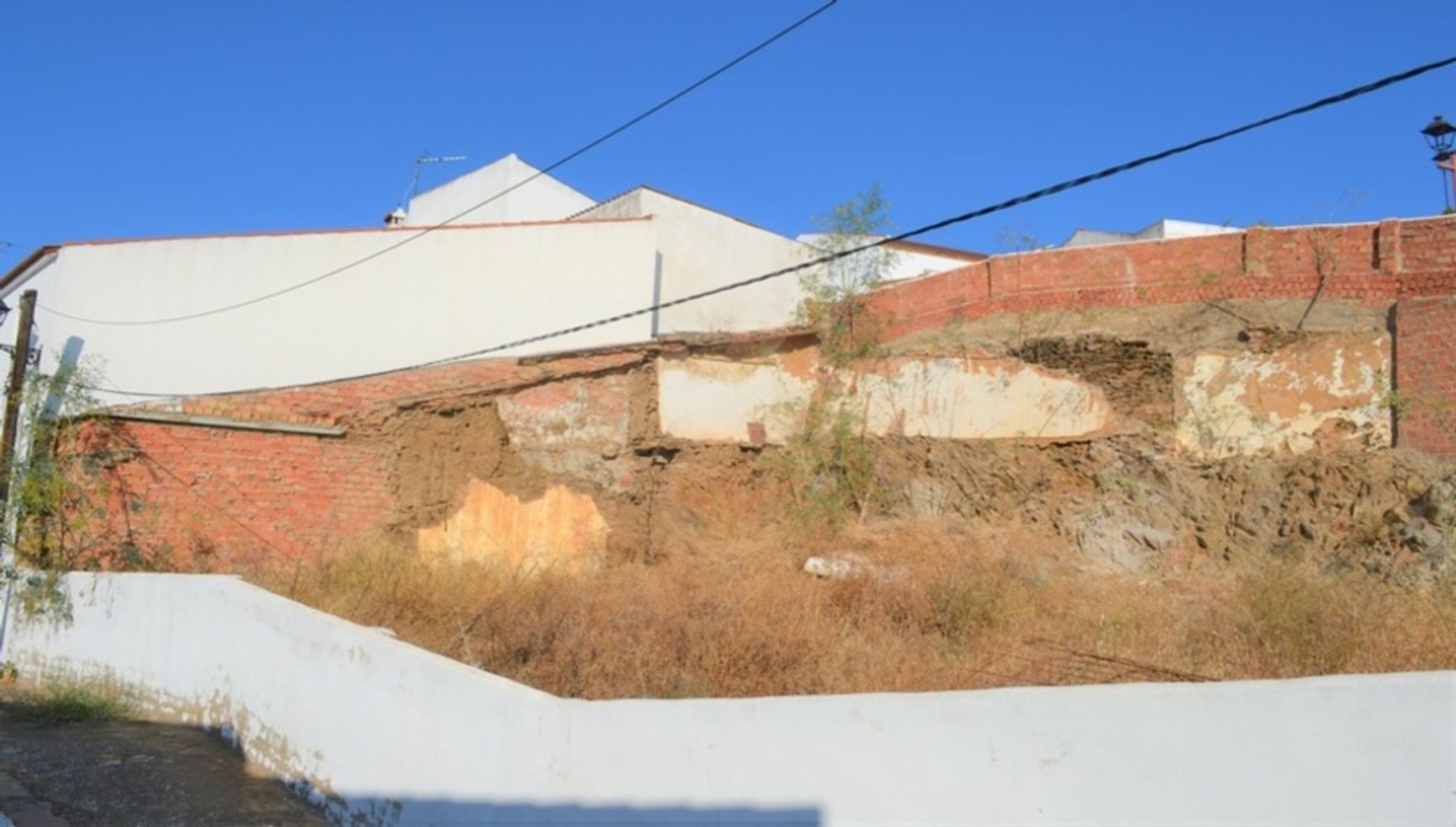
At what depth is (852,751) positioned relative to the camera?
4.78 metres

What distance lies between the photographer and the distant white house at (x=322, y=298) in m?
15.4

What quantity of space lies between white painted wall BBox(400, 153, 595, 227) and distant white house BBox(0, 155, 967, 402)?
4298 millimetres

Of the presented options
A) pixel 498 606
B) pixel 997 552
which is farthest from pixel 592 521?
pixel 997 552

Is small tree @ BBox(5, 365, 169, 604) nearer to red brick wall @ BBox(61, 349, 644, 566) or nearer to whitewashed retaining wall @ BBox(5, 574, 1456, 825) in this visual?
red brick wall @ BBox(61, 349, 644, 566)

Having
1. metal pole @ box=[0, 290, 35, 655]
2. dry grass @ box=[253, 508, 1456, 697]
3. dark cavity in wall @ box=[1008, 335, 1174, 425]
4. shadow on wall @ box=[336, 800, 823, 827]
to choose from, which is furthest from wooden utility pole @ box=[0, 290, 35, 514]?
dark cavity in wall @ box=[1008, 335, 1174, 425]

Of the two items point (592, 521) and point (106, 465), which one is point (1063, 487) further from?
point (106, 465)

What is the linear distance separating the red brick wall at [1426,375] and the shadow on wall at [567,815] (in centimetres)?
856

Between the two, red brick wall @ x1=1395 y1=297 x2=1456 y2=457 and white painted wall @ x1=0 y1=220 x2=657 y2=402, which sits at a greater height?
white painted wall @ x1=0 y1=220 x2=657 y2=402

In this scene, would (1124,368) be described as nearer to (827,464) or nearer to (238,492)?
(827,464)

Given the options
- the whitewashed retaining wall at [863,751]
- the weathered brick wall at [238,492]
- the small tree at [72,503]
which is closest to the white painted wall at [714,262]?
the weathered brick wall at [238,492]

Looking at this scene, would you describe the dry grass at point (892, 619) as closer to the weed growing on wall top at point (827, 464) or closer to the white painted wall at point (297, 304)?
the weed growing on wall top at point (827, 464)

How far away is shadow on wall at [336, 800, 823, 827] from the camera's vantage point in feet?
16.1

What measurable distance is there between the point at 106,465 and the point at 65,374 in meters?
1.52

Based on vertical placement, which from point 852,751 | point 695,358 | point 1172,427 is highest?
point 695,358
